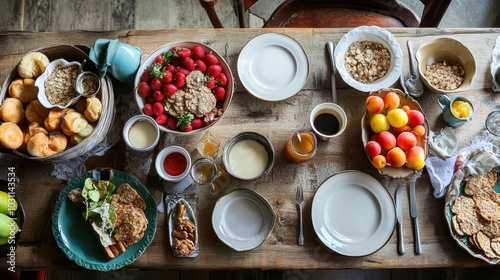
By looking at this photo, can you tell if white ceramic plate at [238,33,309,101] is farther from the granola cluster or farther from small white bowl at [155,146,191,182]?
small white bowl at [155,146,191,182]

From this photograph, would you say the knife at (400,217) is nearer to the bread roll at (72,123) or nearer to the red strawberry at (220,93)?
the red strawberry at (220,93)

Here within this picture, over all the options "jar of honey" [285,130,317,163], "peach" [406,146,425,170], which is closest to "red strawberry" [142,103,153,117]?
"jar of honey" [285,130,317,163]

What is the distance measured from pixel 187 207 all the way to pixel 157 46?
2.01ft

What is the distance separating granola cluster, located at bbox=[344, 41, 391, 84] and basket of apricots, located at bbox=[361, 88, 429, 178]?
88mm

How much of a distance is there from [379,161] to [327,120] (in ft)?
0.74

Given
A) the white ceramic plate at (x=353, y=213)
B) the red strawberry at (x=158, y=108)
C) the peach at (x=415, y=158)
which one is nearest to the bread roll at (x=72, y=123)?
the red strawberry at (x=158, y=108)

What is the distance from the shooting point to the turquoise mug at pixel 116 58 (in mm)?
1285

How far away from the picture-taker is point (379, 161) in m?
1.30

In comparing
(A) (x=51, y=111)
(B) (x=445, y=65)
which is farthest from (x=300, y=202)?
(A) (x=51, y=111)

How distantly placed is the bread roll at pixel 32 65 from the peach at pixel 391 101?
3.72 feet

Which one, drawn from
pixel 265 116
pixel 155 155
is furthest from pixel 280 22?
pixel 155 155

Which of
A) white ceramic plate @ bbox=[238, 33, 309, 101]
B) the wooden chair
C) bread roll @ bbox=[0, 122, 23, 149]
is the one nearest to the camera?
bread roll @ bbox=[0, 122, 23, 149]

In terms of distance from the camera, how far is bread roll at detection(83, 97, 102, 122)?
127cm

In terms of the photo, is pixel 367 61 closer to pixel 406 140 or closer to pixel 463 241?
pixel 406 140
